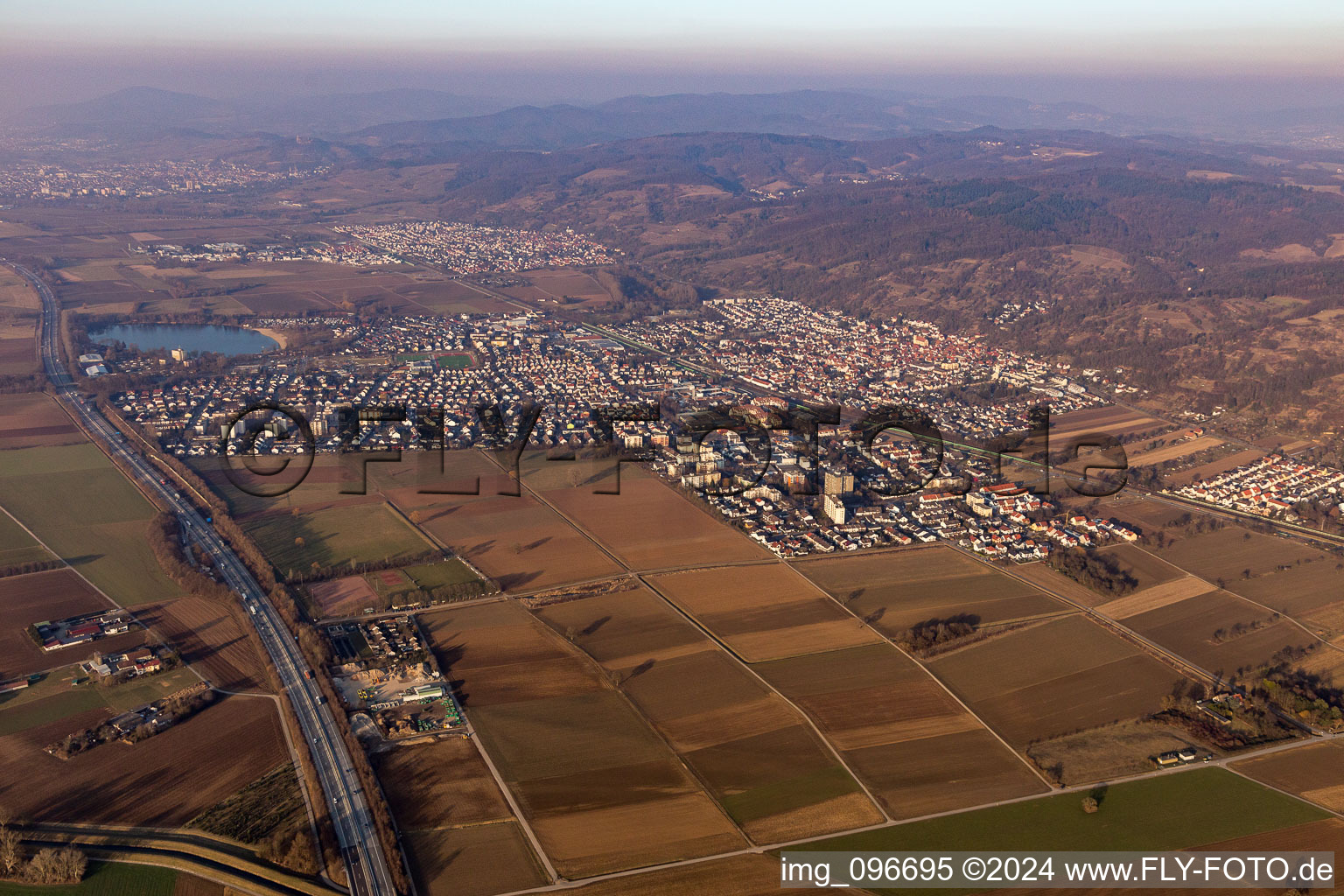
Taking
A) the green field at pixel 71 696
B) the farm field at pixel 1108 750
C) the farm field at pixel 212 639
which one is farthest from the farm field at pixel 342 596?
the farm field at pixel 1108 750

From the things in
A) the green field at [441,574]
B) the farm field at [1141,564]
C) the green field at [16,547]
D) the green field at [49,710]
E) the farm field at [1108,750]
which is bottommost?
the green field at [49,710]

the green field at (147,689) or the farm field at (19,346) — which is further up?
the farm field at (19,346)

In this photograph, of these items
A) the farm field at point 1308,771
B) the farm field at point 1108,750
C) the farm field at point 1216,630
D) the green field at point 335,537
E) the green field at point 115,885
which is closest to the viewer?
the green field at point 115,885

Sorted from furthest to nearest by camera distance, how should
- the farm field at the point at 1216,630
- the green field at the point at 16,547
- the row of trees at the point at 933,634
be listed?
1. the green field at the point at 16,547
2. the row of trees at the point at 933,634
3. the farm field at the point at 1216,630

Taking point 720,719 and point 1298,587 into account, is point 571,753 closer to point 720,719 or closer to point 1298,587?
point 720,719

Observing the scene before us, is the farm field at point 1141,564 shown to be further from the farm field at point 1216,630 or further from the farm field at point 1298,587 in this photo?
the farm field at point 1298,587

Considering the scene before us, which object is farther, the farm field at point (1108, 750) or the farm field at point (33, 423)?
the farm field at point (33, 423)

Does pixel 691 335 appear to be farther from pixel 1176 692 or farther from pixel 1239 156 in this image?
pixel 1239 156

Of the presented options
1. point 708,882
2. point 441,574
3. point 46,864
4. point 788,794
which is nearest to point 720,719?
point 788,794

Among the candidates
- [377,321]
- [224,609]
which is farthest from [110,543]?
[377,321]
